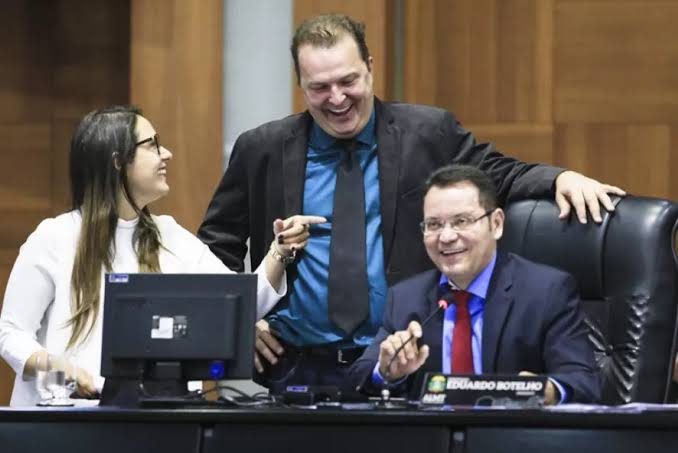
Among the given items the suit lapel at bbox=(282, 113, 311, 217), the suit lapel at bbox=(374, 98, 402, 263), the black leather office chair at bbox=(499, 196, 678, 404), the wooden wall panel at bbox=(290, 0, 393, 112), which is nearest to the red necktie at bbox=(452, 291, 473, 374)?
the black leather office chair at bbox=(499, 196, 678, 404)

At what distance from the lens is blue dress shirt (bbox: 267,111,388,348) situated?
3.95 m

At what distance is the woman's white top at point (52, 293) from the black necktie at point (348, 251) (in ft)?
0.51

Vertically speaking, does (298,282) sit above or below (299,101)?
below

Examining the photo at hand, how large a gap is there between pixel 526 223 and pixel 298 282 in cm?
64

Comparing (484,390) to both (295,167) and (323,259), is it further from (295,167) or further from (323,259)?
(295,167)

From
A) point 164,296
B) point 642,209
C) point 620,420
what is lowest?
point 620,420

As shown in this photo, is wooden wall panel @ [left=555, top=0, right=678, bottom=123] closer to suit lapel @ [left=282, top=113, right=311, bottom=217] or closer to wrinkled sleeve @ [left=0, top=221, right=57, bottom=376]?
suit lapel @ [left=282, top=113, right=311, bottom=217]

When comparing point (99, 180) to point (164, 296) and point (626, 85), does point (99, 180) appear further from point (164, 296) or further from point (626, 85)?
point (626, 85)

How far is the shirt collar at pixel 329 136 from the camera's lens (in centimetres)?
406

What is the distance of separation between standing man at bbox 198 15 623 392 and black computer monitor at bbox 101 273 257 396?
0.66m

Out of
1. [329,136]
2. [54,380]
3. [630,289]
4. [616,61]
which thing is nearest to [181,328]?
[54,380]

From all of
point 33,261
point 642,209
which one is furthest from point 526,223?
point 33,261

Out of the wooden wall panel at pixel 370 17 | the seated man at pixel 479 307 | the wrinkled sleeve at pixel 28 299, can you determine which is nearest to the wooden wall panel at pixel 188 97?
the wooden wall panel at pixel 370 17

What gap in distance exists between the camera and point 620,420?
276 centimetres
